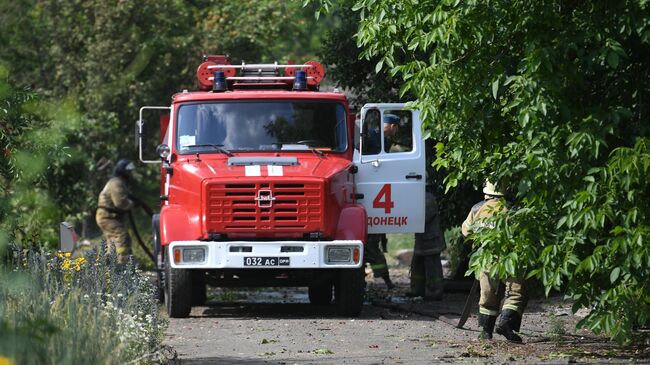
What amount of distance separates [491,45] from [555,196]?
1195 millimetres

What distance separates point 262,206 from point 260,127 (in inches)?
47.0

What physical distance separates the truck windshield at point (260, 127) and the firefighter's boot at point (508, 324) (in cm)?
413

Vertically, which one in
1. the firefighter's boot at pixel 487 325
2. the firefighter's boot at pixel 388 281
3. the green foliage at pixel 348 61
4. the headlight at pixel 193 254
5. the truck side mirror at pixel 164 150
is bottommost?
the firefighter's boot at pixel 388 281

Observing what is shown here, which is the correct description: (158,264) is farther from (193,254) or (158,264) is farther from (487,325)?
(487,325)

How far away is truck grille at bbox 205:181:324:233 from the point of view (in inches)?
523

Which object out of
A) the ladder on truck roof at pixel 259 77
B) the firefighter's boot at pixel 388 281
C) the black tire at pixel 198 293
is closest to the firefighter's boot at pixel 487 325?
the black tire at pixel 198 293

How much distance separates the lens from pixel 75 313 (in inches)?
296

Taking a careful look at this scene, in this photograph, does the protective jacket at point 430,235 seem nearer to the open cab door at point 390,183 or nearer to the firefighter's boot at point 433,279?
the firefighter's boot at point 433,279

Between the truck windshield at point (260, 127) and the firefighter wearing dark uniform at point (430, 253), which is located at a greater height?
the truck windshield at point (260, 127)

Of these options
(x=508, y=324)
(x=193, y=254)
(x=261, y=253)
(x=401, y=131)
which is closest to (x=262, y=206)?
(x=261, y=253)

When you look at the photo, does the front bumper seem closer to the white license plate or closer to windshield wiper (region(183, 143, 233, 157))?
the white license plate

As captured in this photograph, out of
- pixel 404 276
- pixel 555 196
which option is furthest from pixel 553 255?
pixel 404 276

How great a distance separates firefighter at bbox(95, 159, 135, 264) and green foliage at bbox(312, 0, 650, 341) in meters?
9.90

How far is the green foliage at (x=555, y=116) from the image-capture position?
8.46 m
